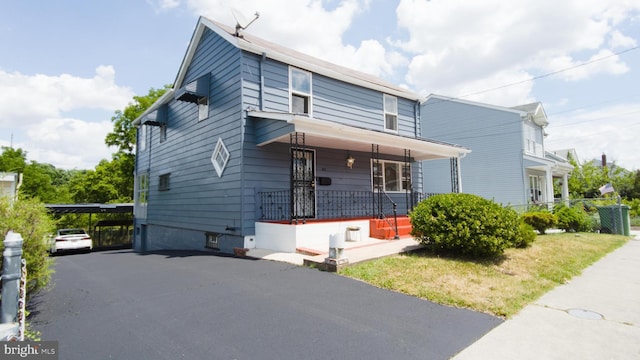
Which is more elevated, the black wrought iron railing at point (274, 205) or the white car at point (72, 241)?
the black wrought iron railing at point (274, 205)

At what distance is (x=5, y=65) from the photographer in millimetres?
10414

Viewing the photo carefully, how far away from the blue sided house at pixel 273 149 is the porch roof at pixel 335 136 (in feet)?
0.11

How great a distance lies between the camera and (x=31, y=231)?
13.1 ft

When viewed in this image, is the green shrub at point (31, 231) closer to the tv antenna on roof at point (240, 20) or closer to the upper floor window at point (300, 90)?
the upper floor window at point (300, 90)

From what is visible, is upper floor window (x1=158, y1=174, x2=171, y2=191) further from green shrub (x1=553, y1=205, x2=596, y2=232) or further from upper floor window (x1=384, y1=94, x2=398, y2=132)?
green shrub (x1=553, y1=205, x2=596, y2=232)

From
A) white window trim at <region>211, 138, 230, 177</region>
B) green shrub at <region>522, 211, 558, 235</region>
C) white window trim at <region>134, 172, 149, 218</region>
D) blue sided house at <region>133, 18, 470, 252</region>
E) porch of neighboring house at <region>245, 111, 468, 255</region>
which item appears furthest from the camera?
white window trim at <region>134, 172, 149, 218</region>

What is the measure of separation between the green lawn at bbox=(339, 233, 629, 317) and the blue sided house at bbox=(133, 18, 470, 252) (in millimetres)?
2667

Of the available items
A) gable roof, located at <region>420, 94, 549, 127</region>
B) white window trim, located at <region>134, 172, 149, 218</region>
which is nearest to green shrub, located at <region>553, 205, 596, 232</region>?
gable roof, located at <region>420, 94, 549, 127</region>

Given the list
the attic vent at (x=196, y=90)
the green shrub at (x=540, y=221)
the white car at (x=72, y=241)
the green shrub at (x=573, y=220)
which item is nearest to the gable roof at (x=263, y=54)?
the attic vent at (x=196, y=90)

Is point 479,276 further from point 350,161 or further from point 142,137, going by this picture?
point 142,137

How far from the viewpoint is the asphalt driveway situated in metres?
3.19

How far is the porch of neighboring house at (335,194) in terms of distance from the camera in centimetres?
841

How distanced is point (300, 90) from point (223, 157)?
3.27 metres

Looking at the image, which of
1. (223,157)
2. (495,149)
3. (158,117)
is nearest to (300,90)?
(223,157)
